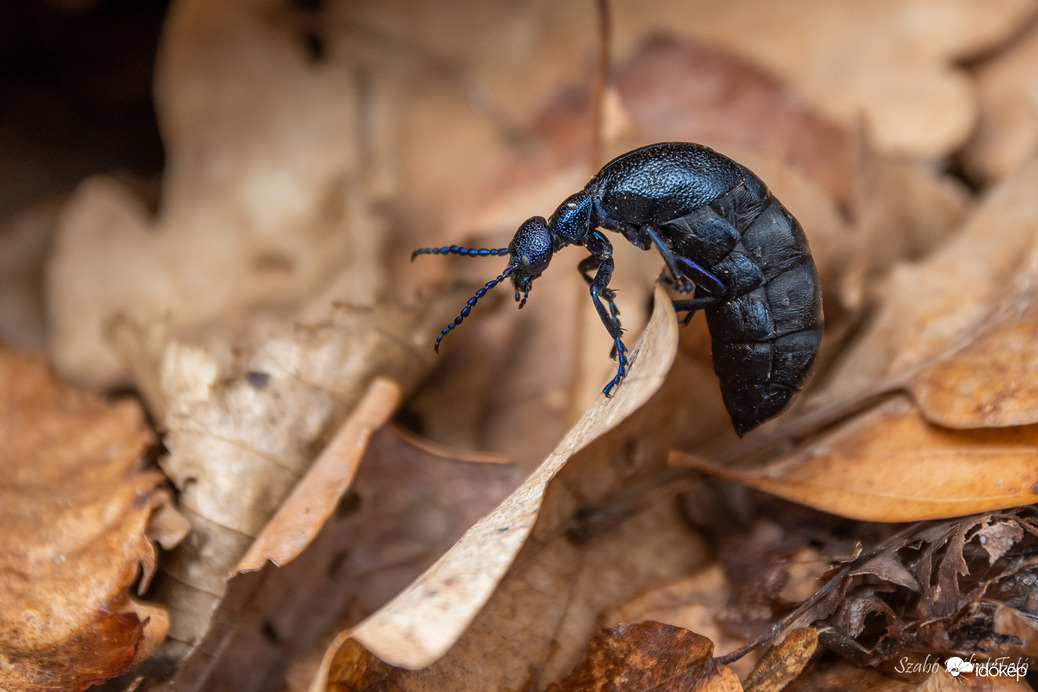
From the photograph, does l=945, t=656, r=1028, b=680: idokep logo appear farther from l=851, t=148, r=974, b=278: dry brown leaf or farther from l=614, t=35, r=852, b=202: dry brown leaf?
l=614, t=35, r=852, b=202: dry brown leaf

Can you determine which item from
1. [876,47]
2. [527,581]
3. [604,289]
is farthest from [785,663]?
[876,47]

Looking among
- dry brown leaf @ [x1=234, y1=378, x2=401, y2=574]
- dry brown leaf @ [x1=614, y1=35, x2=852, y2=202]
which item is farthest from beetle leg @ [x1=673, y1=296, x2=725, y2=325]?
dry brown leaf @ [x1=614, y1=35, x2=852, y2=202]

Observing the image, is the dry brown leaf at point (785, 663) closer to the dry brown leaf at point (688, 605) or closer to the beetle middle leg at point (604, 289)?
the dry brown leaf at point (688, 605)

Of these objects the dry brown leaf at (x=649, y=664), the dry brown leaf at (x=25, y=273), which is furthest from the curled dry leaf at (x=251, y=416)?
the dry brown leaf at (x=25, y=273)

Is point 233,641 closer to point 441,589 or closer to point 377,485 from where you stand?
point 377,485

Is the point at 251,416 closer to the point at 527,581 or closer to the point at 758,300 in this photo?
the point at 527,581

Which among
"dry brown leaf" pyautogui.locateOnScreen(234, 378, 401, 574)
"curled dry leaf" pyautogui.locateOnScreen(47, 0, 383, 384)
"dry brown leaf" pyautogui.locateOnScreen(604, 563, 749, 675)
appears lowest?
"dry brown leaf" pyautogui.locateOnScreen(604, 563, 749, 675)
